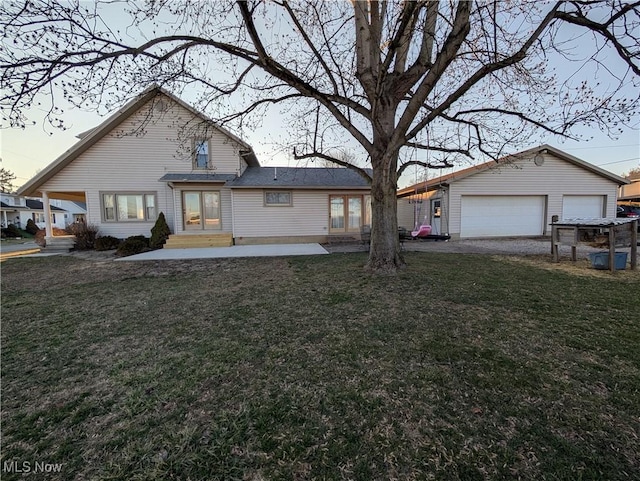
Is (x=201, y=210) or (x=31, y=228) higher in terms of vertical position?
(x=201, y=210)

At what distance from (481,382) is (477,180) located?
14.7 m

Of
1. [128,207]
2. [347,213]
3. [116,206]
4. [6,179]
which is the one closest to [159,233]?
[128,207]

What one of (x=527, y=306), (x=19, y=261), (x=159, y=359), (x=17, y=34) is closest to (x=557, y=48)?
(x=527, y=306)

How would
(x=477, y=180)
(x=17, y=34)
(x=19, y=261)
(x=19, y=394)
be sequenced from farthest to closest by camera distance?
(x=477, y=180) → (x=19, y=261) → (x=17, y=34) → (x=19, y=394)

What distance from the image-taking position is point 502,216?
603 inches

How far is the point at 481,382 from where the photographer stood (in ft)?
8.35

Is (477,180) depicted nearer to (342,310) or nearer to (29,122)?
(342,310)

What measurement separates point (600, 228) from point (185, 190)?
49.2 ft

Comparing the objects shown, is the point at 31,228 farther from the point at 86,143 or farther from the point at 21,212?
the point at 86,143

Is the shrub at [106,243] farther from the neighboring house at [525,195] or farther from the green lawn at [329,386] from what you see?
the neighboring house at [525,195]

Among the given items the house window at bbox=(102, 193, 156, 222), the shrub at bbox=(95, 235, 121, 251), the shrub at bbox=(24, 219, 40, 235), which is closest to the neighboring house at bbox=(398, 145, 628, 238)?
the house window at bbox=(102, 193, 156, 222)

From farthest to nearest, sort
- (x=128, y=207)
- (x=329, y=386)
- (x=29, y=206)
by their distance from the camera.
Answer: (x=29, y=206) → (x=128, y=207) → (x=329, y=386)

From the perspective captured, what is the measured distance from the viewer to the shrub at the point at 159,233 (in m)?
13.3

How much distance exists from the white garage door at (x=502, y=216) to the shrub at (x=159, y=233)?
48.6 feet
